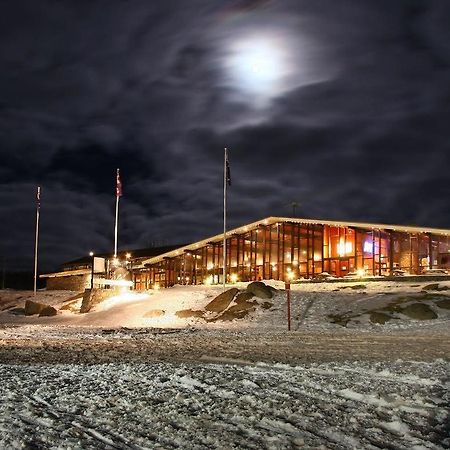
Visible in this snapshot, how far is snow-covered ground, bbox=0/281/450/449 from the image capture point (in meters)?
5.77

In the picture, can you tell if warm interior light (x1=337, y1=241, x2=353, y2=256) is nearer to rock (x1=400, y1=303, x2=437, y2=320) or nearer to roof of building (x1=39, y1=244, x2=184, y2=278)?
rock (x1=400, y1=303, x2=437, y2=320)

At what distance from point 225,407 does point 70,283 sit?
61528 mm

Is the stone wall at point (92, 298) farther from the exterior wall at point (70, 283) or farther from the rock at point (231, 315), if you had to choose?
the exterior wall at point (70, 283)

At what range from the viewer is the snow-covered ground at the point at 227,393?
577 centimetres

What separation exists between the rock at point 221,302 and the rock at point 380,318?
8.96 meters

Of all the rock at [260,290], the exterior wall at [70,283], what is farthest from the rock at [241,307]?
the exterior wall at [70,283]

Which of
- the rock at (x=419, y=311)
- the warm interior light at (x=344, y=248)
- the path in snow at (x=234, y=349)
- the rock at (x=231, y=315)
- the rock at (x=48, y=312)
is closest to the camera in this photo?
the path in snow at (x=234, y=349)

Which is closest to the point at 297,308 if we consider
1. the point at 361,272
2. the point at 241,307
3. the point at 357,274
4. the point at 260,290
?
the point at 241,307

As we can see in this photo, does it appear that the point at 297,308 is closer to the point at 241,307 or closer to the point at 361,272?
the point at 241,307

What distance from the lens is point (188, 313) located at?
3062cm

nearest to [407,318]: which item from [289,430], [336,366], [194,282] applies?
[336,366]

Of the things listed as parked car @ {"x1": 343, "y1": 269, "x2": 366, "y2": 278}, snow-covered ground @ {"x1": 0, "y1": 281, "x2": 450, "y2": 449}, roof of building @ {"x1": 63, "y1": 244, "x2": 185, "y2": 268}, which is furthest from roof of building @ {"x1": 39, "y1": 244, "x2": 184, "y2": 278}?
snow-covered ground @ {"x1": 0, "y1": 281, "x2": 450, "y2": 449}

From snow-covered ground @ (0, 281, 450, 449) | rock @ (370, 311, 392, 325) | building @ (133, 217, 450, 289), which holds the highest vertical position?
building @ (133, 217, 450, 289)

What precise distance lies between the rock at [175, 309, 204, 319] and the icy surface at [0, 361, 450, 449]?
64.8 ft
